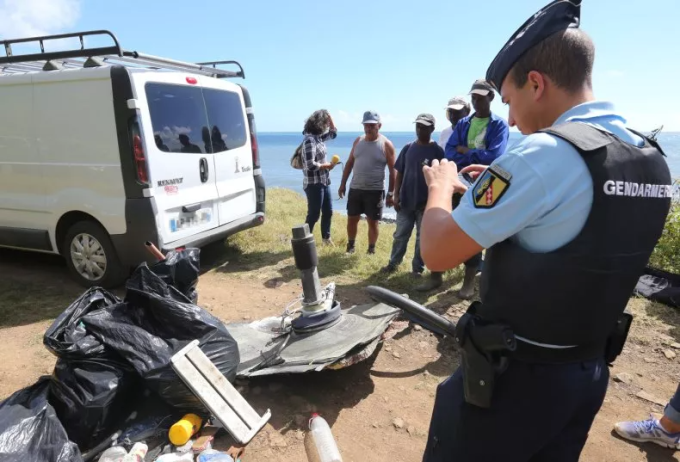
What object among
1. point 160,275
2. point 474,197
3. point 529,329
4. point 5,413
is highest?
point 474,197

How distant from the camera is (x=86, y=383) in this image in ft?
7.51

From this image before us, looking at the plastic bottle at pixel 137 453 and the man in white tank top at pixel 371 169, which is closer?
the plastic bottle at pixel 137 453

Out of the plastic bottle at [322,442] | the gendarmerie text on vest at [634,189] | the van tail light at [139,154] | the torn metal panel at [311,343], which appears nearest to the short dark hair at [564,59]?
the gendarmerie text on vest at [634,189]

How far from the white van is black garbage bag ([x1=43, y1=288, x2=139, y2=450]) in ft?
6.19

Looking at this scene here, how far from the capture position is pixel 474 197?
1120 mm

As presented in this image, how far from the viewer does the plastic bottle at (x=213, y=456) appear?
85.4 inches

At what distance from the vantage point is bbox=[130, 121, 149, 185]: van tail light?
4.00 metres

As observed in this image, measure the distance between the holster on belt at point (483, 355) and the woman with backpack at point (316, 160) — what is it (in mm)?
4723

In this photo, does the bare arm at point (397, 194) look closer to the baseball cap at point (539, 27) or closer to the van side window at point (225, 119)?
the van side window at point (225, 119)

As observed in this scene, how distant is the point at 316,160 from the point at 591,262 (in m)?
4.93

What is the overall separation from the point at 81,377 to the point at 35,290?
306 centimetres

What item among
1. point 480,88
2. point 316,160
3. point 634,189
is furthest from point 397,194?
point 634,189

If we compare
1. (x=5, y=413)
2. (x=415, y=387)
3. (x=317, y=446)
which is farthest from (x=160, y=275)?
(x=415, y=387)

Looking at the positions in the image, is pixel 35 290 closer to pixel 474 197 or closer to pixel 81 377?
pixel 81 377
